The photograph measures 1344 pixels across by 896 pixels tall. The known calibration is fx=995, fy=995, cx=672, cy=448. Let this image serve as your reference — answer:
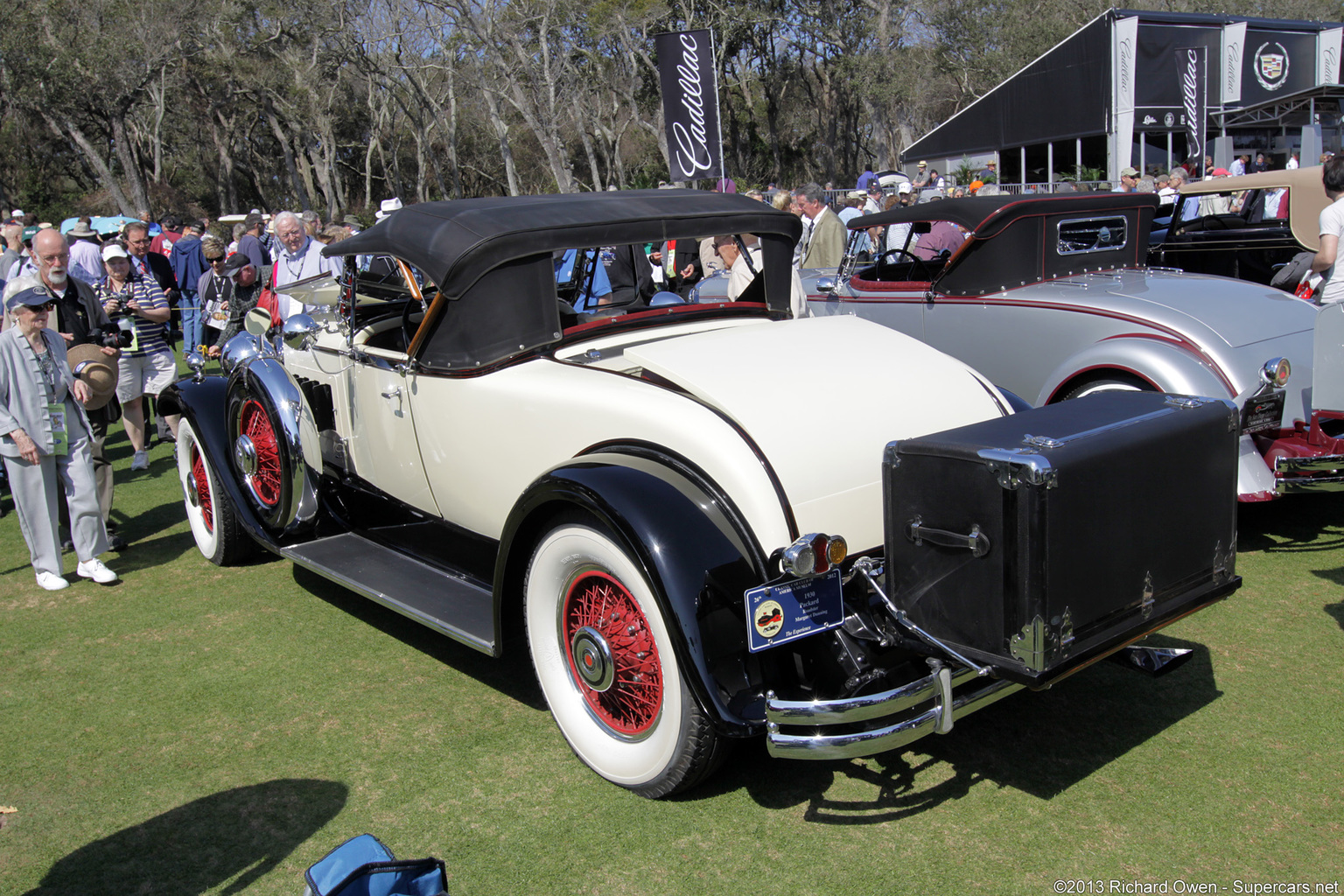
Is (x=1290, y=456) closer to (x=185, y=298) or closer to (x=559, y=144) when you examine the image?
(x=185, y=298)

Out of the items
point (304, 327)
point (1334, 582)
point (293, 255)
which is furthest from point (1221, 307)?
point (293, 255)

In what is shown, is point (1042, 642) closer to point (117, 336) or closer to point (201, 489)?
point (201, 489)

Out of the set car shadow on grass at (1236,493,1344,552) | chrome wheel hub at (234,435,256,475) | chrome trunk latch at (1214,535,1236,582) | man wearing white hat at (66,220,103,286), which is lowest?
car shadow on grass at (1236,493,1344,552)

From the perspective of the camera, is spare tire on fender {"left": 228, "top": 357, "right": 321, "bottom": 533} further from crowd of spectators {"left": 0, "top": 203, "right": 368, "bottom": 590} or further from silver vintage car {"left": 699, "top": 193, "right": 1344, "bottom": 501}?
silver vintage car {"left": 699, "top": 193, "right": 1344, "bottom": 501}

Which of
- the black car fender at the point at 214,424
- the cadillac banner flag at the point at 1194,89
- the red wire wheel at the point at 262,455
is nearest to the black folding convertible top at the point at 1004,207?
the red wire wheel at the point at 262,455

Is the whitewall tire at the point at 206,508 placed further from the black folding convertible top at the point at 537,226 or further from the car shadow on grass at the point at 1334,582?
the car shadow on grass at the point at 1334,582

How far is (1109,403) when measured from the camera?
2.96 metres

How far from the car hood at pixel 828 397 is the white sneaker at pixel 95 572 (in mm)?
3777

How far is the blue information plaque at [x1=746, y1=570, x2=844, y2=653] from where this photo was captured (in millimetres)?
2717

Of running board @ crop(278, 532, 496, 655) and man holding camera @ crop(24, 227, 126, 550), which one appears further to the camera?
man holding camera @ crop(24, 227, 126, 550)

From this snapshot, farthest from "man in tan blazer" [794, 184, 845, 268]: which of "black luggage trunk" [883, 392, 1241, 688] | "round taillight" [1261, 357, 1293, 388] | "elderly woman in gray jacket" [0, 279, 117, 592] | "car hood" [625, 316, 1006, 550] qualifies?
"black luggage trunk" [883, 392, 1241, 688]

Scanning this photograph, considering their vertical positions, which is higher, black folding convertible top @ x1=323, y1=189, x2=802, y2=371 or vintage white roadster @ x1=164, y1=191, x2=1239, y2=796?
black folding convertible top @ x1=323, y1=189, x2=802, y2=371

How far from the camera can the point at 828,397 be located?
3.26 meters

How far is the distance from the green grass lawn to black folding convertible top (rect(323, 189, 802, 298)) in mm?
1737
